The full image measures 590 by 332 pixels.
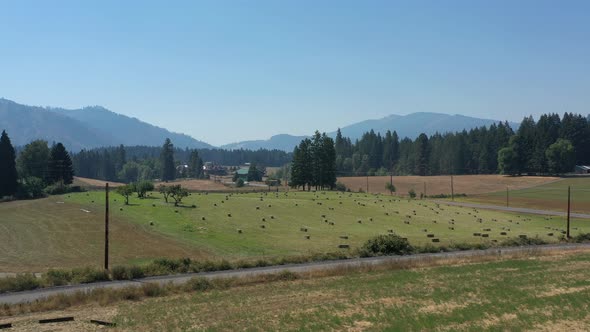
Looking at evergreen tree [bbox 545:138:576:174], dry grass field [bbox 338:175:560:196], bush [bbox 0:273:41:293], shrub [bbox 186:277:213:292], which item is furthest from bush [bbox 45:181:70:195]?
evergreen tree [bbox 545:138:576:174]

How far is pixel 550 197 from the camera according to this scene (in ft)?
416

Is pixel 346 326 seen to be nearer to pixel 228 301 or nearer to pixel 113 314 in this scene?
pixel 228 301

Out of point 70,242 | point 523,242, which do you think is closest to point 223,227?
point 70,242

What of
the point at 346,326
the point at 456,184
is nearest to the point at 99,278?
the point at 346,326

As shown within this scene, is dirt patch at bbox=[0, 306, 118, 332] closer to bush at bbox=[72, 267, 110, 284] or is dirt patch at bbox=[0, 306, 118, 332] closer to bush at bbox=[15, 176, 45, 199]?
bush at bbox=[72, 267, 110, 284]

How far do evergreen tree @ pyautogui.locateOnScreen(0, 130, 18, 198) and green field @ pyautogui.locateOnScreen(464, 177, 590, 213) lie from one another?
107 metres

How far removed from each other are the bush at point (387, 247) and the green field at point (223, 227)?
3.65m

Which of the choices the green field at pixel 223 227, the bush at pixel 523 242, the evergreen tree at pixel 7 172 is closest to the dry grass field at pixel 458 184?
the green field at pixel 223 227

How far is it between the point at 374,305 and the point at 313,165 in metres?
119

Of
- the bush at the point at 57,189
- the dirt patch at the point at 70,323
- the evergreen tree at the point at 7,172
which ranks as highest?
the evergreen tree at the point at 7,172

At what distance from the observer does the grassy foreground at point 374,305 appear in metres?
21.8

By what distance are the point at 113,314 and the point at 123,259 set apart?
21.7 m

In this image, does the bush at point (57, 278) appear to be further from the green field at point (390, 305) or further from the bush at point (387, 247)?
the bush at point (387, 247)

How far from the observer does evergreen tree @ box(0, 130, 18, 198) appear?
109 meters
